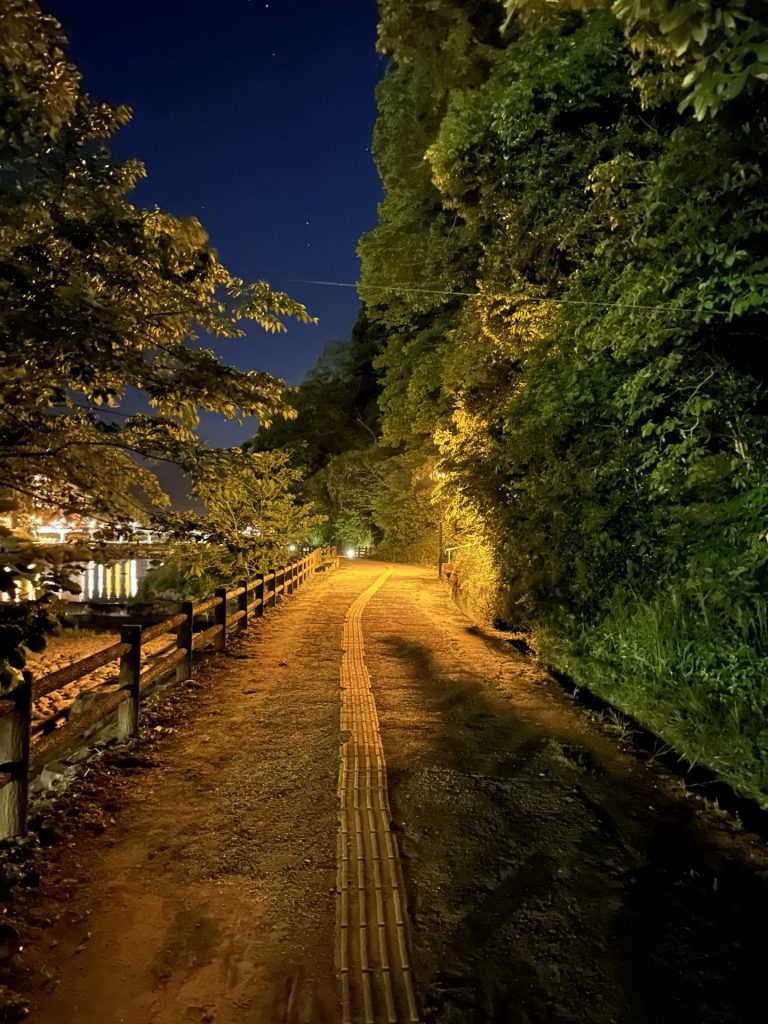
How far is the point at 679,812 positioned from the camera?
432cm

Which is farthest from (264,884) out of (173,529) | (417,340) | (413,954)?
(417,340)

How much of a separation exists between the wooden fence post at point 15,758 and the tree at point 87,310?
122 centimetres

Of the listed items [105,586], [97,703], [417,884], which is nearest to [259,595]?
[97,703]

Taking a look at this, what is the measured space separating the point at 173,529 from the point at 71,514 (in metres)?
0.77

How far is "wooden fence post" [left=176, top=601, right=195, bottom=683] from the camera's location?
751 centimetres

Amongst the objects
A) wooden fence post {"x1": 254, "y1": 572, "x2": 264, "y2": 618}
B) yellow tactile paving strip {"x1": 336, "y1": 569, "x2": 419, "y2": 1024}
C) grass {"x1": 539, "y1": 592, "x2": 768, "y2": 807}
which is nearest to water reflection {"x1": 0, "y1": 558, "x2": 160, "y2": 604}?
yellow tactile paving strip {"x1": 336, "y1": 569, "x2": 419, "y2": 1024}

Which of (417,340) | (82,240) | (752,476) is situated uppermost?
(417,340)

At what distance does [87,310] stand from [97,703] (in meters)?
3.43

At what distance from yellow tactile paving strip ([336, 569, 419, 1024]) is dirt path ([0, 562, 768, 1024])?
42mm

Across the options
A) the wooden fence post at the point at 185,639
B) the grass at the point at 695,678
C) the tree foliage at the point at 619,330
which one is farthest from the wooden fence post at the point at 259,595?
the grass at the point at 695,678

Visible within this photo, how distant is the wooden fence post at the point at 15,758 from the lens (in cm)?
372

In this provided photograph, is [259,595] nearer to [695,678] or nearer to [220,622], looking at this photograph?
[220,622]

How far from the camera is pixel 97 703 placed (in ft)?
17.1

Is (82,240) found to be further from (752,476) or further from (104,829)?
(752,476)
